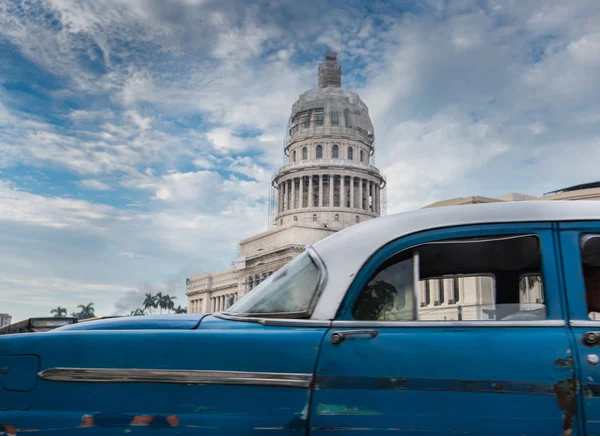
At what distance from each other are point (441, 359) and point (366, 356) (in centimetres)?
24

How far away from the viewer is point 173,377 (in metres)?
2.14

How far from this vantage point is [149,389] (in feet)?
7.02

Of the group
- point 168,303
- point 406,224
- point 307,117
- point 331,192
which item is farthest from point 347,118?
point 406,224

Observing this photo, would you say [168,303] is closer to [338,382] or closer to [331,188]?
[331,188]

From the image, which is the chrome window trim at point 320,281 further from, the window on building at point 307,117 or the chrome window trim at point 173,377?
the window on building at point 307,117

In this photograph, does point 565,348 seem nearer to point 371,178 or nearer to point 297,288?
point 297,288

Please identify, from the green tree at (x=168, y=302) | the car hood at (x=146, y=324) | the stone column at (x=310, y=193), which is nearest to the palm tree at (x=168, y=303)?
the green tree at (x=168, y=302)

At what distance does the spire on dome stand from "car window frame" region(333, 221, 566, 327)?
9696 centimetres

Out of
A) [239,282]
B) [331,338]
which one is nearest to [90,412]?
[331,338]

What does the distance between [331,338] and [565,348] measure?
2.49 ft

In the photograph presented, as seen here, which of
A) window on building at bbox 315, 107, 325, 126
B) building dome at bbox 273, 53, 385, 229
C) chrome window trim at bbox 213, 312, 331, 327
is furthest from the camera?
window on building at bbox 315, 107, 325, 126

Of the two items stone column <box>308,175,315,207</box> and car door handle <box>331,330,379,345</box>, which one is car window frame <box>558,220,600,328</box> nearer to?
car door handle <box>331,330,379,345</box>

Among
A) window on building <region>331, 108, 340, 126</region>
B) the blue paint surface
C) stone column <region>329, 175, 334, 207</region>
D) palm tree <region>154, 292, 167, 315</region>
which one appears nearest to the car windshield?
the blue paint surface

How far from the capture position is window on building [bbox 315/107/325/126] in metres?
92.1
